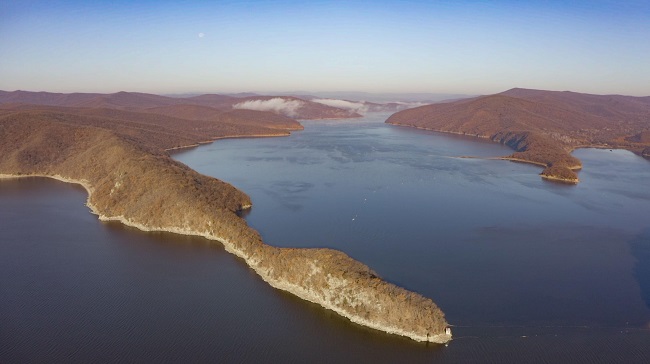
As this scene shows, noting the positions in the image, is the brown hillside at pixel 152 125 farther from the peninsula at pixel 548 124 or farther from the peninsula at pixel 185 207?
the peninsula at pixel 548 124

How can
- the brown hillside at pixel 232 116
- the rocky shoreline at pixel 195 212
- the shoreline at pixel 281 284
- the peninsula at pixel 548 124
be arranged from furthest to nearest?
the brown hillside at pixel 232 116 < the peninsula at pixel 548 124 < the rocky shoreline at pixel 195 212 < the shoreline at pixel 281 284

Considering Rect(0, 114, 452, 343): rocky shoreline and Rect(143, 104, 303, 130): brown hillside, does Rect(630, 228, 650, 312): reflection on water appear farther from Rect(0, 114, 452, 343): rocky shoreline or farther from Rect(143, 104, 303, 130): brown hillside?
Rect(143, 104, 303, 130): brown hillside

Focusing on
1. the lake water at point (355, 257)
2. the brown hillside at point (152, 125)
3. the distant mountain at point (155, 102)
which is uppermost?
the distant mountain at point (155, 102)

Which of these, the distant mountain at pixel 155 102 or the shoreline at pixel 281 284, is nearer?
the shoreline at pixel 281 284

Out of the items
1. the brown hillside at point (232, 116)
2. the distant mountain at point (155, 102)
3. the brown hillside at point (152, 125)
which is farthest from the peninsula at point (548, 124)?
the brown hillside at point (152, 125)

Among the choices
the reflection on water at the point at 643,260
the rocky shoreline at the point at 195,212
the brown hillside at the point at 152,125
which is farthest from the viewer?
the brown hillside at the point at 152,125

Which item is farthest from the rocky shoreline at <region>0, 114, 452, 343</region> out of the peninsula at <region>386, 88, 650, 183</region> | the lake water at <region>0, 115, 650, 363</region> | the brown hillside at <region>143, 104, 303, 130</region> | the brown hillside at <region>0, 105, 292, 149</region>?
the brown hillside at <region>143, 104, 303, 130</region>
